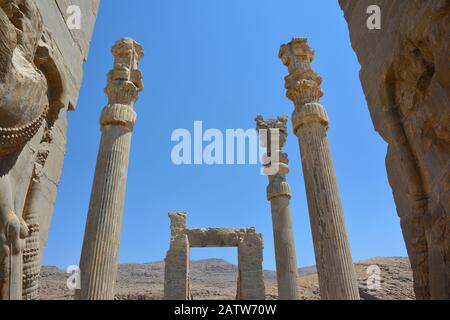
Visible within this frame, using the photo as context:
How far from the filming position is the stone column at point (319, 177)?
7070 millimetres

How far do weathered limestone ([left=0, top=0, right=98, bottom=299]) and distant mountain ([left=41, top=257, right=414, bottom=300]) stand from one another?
1556 centimetres

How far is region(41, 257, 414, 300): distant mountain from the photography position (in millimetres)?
18719

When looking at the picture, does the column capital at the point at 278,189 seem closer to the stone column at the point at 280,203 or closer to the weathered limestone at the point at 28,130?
the stone column at the point at 280,203

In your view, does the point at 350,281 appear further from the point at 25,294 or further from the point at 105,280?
the point at 25,294

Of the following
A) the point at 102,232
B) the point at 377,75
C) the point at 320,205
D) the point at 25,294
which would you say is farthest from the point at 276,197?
the point at 25,294

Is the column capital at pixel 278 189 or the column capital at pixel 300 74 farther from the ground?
the column capital at pixel 300 74

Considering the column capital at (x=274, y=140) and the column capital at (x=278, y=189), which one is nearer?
the column capital at (x=278, y=189)

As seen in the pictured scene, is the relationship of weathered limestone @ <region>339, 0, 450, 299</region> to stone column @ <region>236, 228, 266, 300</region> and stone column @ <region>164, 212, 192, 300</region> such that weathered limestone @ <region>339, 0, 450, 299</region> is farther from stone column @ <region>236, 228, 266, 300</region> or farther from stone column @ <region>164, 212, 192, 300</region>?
stone column @ <region>164, 212, 192, 300</region>

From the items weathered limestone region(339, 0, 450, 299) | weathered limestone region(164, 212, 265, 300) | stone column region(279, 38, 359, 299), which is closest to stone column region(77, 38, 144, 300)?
stone column region(279, 38, 359, 299)

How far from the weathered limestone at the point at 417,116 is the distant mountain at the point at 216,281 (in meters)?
14.8

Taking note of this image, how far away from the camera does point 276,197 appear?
13.1 m

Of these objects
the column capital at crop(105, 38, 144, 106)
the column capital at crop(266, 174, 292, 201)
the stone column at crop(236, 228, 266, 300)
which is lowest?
the stone column at crop(236, 228, 266, 300)

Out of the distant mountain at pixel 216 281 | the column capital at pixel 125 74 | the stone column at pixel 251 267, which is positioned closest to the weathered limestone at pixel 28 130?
the column capital at pixel 125 74

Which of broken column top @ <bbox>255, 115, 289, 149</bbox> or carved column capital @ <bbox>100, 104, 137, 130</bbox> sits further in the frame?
broken column top @ <bbox>255, 115, 289, 149</bbox>
